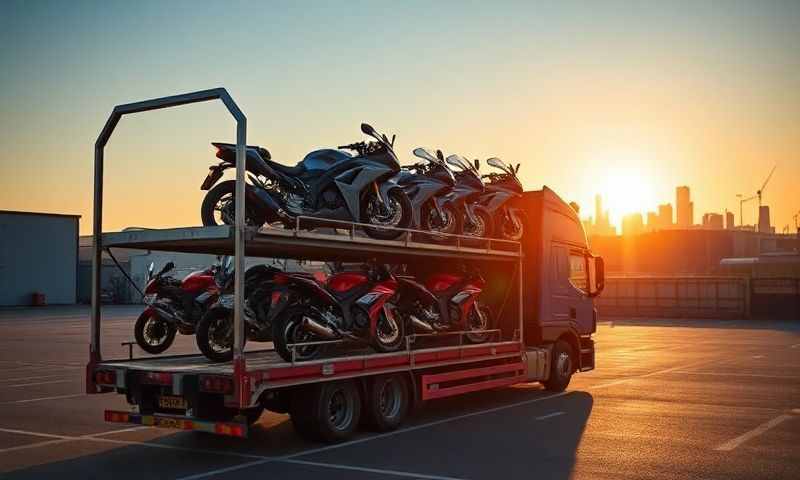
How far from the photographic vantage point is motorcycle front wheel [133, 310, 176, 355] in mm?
12023

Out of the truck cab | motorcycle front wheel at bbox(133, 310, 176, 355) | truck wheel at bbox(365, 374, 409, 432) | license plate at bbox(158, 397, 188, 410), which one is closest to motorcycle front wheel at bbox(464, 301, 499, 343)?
the truck cab

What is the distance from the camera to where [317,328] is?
32.7ft

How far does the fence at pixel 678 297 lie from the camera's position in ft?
153

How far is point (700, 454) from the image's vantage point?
30.8ft

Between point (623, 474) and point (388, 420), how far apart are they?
3.29 metres

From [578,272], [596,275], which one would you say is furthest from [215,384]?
[596,275]

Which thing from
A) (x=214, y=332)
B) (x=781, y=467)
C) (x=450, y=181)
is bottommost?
(x=781, y=467)

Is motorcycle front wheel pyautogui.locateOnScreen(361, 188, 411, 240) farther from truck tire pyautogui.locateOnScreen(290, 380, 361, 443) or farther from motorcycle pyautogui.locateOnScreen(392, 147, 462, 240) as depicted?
truck tire pyautogui.locateOnScreen(290, 380, 361, 443)

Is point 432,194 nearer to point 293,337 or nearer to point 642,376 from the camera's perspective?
point 293,337

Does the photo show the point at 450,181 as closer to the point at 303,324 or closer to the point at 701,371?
the point at 303,324

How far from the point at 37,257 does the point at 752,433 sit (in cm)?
5367

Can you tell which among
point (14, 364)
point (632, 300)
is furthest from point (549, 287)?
point (632, 300)

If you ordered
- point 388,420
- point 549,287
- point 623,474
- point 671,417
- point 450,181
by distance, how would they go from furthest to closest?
point 549,287, point 450,181, point 671,417, point 388,420, point 623,474

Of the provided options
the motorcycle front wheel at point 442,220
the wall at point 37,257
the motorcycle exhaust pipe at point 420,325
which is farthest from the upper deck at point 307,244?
the wall at point 37,257
